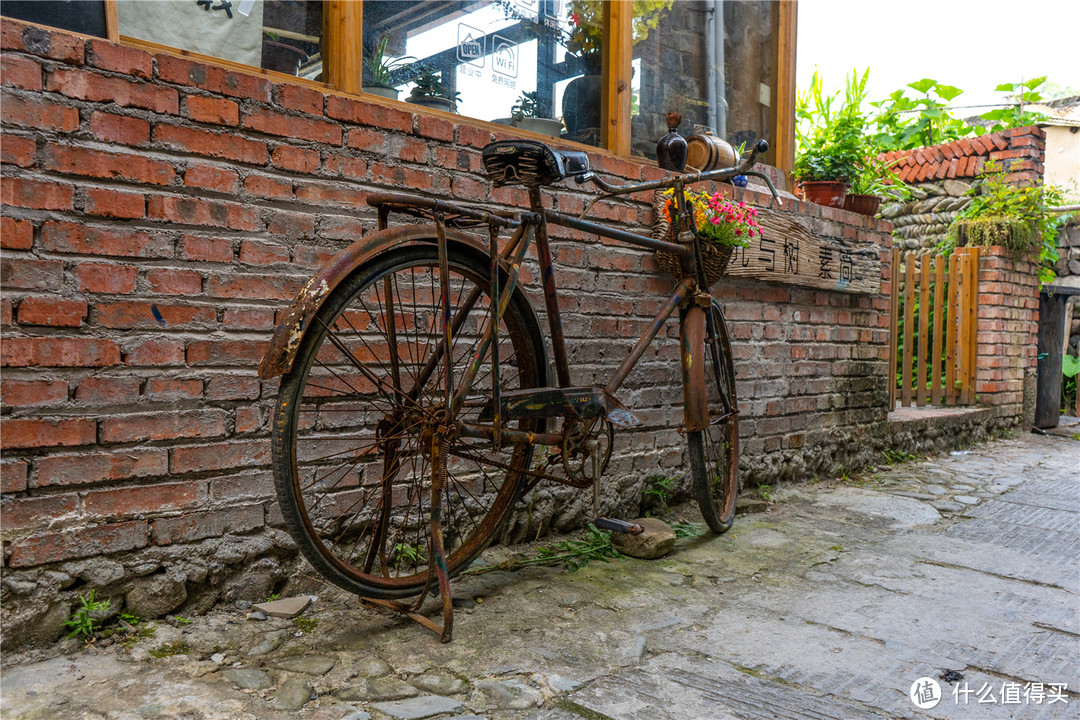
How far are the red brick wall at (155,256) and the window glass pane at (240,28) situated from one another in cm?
21

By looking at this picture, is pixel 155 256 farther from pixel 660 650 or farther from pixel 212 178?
pixel 660 650

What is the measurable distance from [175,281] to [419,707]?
46.7 inches

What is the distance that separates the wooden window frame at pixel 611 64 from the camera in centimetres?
233

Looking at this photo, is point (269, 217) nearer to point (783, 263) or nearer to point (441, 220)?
point (441, 220)

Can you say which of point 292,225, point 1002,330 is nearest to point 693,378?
point 292,225

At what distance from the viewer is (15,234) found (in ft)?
5.72

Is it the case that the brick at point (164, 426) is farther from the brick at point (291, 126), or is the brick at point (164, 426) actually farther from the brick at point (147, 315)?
the brick at point (291, 126)

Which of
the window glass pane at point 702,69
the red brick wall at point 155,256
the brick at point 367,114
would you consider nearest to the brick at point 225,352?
the red brick wall at point 155,256

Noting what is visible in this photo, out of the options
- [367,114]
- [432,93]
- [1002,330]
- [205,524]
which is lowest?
[205,524]

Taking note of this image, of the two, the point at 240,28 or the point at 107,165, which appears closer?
the point at 107,165

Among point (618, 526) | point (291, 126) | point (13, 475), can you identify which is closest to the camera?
point (13, 475)

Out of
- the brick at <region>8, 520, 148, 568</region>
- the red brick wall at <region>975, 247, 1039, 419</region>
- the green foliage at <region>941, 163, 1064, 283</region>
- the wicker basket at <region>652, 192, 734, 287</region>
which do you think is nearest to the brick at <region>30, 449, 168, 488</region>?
the brick at <region>8, 520, 148, 568</region>

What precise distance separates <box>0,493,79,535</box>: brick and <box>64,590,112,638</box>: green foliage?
20cm

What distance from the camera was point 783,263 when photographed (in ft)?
12.2
